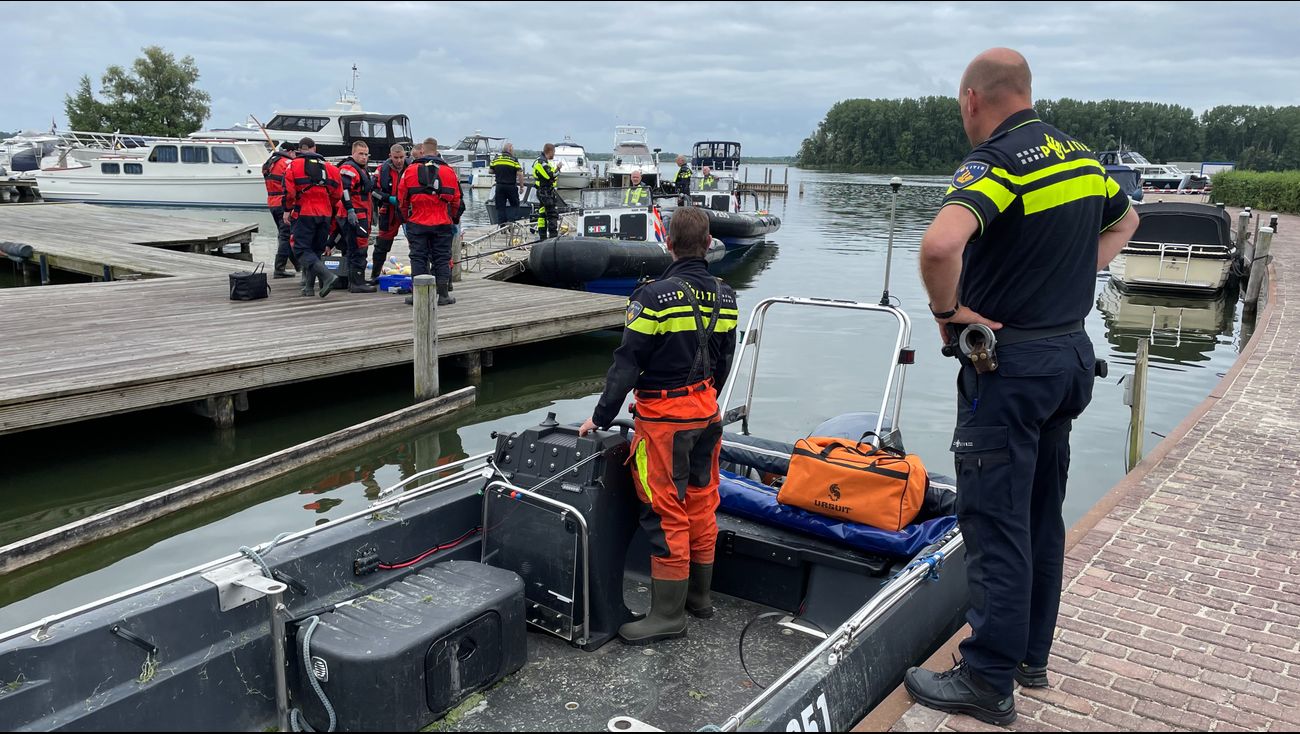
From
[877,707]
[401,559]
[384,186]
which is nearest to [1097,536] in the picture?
[877,707]

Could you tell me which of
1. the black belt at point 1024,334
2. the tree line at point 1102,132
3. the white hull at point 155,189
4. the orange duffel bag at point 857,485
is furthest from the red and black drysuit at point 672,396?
the tree line at point 1102,132

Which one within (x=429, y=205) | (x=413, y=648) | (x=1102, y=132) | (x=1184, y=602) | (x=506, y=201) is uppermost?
(x=1102, y=132)

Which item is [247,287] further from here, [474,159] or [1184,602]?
[474,159]

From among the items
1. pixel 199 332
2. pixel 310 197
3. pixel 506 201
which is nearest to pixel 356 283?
pixel 310 197

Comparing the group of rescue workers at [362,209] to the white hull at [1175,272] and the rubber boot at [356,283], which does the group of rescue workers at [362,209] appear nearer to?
the rubber boot at [356,283]

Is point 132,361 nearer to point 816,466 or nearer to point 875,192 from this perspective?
point 816,466

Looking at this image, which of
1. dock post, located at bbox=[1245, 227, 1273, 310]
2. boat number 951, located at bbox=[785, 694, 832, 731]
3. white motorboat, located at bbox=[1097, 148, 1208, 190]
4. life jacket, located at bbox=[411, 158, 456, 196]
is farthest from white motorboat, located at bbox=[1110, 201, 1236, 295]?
white motorboat, located at bbox=[1097, 148, 1208, 190]

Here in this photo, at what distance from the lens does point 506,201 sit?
646 inches

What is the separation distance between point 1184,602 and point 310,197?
8259 mm

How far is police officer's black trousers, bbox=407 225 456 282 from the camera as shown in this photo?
8.90 meters

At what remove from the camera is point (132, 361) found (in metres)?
6.45

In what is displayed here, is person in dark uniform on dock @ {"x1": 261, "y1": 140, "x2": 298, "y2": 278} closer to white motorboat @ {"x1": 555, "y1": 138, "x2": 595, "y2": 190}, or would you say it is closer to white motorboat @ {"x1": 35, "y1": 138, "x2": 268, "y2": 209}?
white motorboat @ {"x1": 35, "y1": 138, "x2": 268, "y2": 209}

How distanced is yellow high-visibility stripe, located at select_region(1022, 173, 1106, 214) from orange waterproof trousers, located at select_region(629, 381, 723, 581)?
48.6 inches

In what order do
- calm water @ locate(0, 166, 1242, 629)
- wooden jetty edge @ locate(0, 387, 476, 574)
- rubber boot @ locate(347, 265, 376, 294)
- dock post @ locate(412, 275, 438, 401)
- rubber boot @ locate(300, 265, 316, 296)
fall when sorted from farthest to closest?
rubber boot @ locate(347, 265, 376, 294) → rubber boot @ locate(300, 265, 316, 296) → dock post @ locate(412, 275, 438, 401) → calm water @ locate(0, 166, 1242, 629) → wooden jetty edge @ locate(0, 387, 476, 574)
